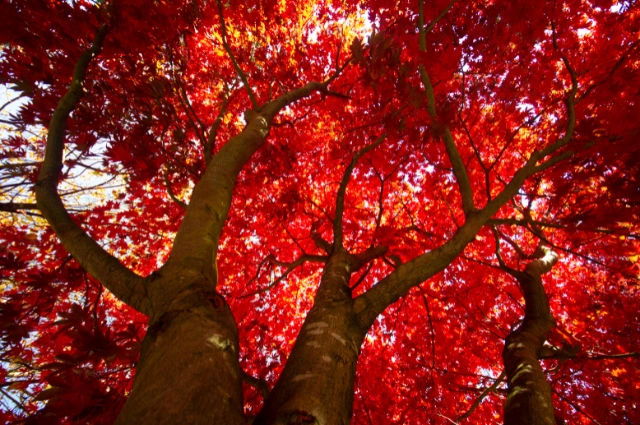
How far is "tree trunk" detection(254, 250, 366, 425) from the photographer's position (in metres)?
1.33

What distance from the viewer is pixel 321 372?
5.08 ft

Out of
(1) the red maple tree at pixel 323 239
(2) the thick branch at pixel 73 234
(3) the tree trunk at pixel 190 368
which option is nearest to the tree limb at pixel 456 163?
(1) the red maple tree at pixel 323 239

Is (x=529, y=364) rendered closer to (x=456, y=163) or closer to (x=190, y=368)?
(x=456, y=163)

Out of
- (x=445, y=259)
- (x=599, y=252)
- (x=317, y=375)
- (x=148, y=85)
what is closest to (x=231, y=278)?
(x=148, y=85)

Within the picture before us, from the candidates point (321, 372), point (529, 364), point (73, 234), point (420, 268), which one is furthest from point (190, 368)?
point (529, 364)

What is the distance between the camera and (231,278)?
279 inches

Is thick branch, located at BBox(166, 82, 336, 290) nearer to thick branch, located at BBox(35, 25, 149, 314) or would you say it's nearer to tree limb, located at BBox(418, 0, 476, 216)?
thick branch, located at BBox(35, 25, 149, 314)

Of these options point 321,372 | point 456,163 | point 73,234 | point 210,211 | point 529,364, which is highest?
point 456,163

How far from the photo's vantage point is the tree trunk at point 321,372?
1.33m

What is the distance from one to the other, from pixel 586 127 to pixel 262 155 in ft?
15.7

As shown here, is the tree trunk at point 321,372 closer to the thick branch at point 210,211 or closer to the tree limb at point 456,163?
the thick branch at point 210,211

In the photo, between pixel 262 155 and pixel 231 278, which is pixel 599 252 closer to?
pixel 262 155

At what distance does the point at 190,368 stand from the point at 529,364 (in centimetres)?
302

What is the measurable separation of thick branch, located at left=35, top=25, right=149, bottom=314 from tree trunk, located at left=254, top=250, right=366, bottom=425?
856 millimetres
